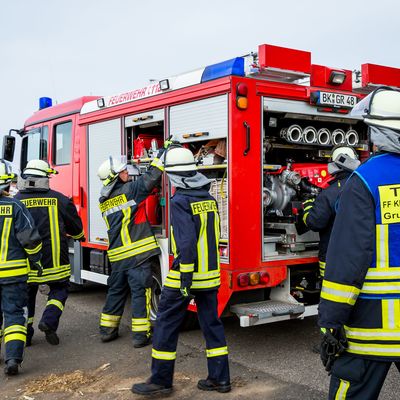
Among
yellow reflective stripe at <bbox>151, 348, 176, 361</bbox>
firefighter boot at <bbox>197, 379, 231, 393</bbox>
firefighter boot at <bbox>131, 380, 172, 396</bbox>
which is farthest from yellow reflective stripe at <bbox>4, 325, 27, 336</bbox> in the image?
firefighter boot at <bbox>197, 379, 231, 393</bbox>

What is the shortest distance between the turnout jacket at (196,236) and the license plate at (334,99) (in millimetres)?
1639

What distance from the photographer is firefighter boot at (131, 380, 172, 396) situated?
13.3 feet

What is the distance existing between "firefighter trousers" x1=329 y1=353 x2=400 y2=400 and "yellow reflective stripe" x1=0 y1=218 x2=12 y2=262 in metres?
3.29

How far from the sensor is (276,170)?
5363 millimetres

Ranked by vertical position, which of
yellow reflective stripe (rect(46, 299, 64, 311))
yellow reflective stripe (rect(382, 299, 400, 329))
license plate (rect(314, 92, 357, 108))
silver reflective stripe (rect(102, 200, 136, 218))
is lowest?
yellow reflective stripe (rect(46, 299, 64, 311))

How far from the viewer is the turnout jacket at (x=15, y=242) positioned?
15.7 ft

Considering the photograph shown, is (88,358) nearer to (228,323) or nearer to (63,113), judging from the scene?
(228,323)

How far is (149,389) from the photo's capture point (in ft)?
13.3

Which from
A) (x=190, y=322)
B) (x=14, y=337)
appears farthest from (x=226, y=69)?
(x=14, y=337)

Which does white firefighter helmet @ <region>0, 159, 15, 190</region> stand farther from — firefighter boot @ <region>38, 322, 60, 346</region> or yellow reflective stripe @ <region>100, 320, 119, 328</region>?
yellow reflective stripe @ <region>100, 320, 119, 328</region>

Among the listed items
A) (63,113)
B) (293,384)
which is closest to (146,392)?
(293,384)

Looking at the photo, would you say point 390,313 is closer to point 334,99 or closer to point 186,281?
point 186,281

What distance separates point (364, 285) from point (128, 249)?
3481mm

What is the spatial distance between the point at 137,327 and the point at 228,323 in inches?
47.2
